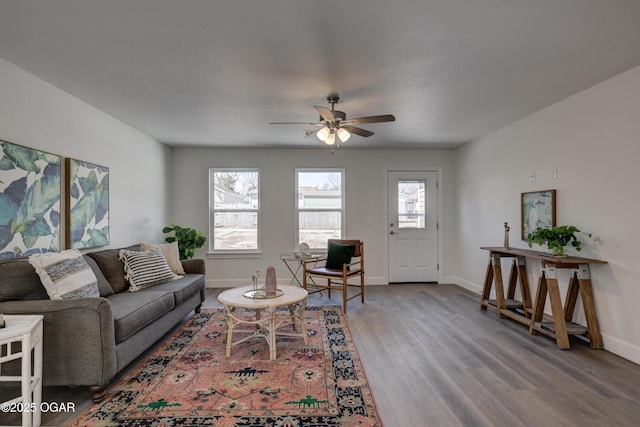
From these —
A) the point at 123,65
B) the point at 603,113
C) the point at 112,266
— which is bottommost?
the point at 112,266

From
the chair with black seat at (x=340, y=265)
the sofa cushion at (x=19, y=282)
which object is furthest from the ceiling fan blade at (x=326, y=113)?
the sofa cushion at (x=19, y=282)

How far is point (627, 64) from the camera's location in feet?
8.11

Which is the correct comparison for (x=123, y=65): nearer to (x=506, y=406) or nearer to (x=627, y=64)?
(x=506, y=406)

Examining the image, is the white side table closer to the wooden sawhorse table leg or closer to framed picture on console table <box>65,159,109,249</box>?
framed picture on console table <box>65,159,109,249</box>

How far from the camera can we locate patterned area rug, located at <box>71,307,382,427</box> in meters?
1.87

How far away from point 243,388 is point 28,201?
2290mm

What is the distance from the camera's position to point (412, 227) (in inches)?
218

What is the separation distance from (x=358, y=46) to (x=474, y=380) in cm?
255

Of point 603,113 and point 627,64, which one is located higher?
point 627,64

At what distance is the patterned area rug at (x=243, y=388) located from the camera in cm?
187

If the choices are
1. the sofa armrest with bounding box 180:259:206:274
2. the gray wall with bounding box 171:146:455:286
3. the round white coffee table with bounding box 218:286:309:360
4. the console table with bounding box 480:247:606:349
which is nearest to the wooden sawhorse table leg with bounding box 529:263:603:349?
the console table with bounding box 480:247:606:349

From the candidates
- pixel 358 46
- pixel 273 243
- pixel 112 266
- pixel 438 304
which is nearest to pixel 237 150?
pixel 273 243

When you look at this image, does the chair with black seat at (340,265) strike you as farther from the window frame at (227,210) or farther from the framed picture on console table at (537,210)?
the framed picture on console table at (537,210)

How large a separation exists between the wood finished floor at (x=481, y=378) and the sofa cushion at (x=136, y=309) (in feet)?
1.56
